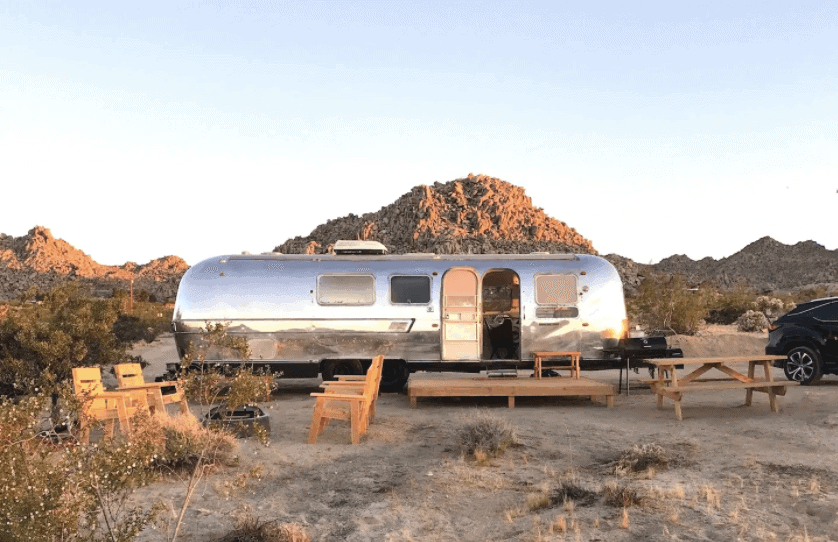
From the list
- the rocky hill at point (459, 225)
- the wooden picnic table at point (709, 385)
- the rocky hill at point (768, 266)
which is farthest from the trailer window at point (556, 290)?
the rocky hill at point (768, 266)

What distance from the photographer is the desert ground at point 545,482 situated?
237 inches

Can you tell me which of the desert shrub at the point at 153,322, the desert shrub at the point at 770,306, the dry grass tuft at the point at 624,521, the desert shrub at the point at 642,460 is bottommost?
the dry grass tuft at the point at 624,521

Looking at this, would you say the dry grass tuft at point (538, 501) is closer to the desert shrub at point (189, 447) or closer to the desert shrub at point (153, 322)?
the desert shrub at point (189, 447)

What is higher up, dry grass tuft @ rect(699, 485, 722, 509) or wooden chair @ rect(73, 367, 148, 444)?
wooden chair @ rect(73, 367, 148, 444)

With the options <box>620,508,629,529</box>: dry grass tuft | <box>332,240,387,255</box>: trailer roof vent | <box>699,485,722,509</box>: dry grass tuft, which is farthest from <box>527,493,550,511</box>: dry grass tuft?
<box>332,240,387,255</box>: trailer roof vent

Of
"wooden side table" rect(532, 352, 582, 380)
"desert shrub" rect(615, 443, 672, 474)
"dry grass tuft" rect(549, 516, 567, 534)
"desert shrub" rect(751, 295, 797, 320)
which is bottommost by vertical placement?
"dry grass tuft" rect(549, 516, 567, 534)

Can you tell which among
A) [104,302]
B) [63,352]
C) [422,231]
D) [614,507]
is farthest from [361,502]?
[422,231]

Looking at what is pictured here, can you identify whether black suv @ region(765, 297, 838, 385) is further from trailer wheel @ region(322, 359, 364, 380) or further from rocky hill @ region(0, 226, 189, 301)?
rocky hill @ region(0, 226, 189, 301)

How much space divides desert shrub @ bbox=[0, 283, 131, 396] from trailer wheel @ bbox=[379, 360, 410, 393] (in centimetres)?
478

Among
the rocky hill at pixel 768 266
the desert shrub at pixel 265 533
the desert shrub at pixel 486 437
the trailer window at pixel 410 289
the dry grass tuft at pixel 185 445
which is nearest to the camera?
the desert shrub at pixel 265 533

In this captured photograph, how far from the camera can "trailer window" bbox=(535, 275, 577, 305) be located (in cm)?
1403

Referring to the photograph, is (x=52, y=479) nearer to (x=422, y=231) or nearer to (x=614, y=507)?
(x=614, y=507)

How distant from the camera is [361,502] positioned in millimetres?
6863

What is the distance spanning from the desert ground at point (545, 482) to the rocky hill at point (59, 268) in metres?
76.2
